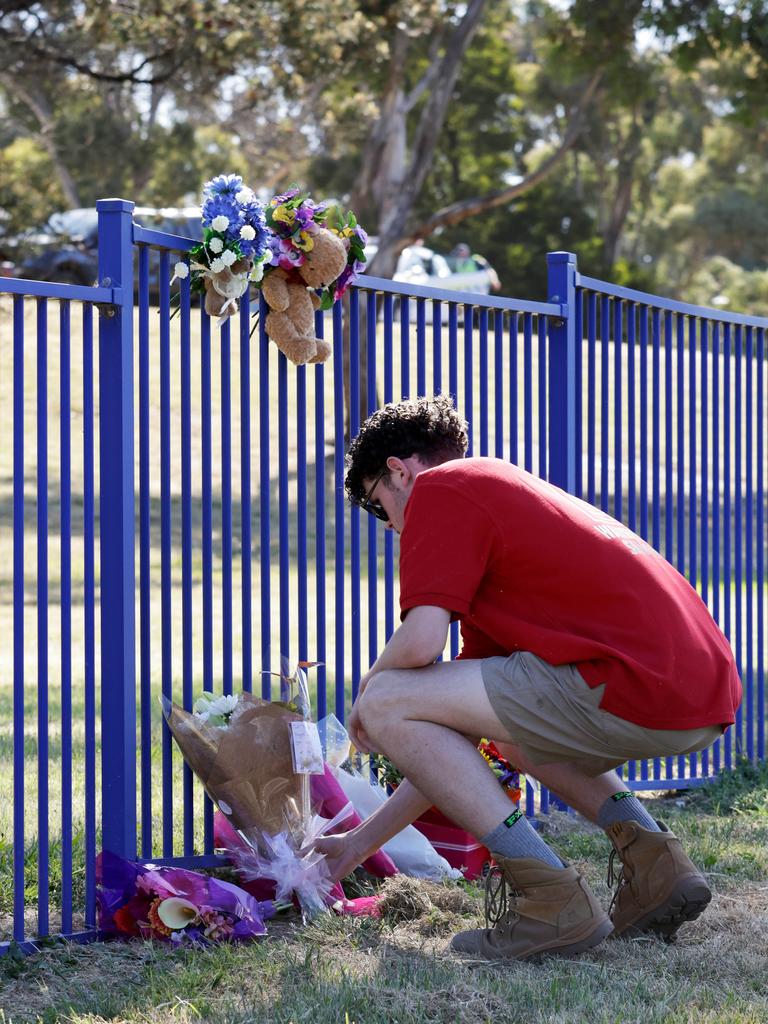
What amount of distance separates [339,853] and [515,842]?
0.64 m

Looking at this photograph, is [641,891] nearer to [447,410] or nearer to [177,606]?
[447,410]

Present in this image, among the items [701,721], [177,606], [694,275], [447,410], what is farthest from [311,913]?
[694,275]

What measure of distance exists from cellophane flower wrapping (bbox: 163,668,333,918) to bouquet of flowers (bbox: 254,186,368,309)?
1283 millimetres

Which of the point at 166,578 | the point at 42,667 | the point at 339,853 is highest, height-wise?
the point at 166,578

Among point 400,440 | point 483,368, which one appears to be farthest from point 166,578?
point 483,368

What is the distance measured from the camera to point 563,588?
11.2ft

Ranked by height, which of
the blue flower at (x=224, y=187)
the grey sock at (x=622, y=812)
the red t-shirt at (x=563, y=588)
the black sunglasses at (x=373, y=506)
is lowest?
the grey sock at (x=622, y=812)

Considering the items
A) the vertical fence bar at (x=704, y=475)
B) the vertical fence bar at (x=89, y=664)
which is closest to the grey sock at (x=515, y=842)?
the vertical fence bar at (x=89, y=664)

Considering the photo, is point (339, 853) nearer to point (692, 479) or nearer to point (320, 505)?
point (320, 505)

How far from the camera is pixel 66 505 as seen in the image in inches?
142

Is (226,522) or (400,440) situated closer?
(400,440)

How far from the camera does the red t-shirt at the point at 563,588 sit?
A: 332 centimetres

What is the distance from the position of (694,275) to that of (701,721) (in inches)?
1781

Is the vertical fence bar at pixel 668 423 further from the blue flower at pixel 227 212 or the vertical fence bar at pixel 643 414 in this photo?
the blue flower at pixel 227 212
